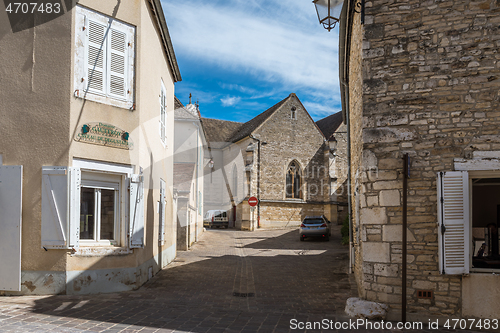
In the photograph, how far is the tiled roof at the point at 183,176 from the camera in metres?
16.3

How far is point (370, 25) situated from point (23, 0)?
642 centimetres

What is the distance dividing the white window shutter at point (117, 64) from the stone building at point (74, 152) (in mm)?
22

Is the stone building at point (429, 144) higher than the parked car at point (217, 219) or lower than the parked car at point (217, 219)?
higher

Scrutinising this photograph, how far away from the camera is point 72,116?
7.67 meters

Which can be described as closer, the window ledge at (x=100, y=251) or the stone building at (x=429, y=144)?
the stone building at (x=429, y=144)

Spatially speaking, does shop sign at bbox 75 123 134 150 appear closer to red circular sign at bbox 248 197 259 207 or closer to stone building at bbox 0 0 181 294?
stone building at bbox 0 0 181 294

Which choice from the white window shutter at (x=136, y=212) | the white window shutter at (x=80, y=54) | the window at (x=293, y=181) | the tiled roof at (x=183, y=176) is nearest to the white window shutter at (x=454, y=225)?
the white window shutter at (x=136, y=212)

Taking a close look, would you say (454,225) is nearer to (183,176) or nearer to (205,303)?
(205,303)

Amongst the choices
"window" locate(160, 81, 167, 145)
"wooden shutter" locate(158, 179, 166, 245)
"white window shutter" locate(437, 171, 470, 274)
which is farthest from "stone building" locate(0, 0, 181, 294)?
"white window shutter" locate(437, 171, 470, 274)

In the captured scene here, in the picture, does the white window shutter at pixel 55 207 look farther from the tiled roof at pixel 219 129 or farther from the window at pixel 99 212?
the tiled roof at pixel 219 129

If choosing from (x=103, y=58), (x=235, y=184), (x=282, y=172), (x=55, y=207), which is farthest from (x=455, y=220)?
(x=235, y=184)

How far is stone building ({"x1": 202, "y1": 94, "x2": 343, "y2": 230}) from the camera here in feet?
99.0

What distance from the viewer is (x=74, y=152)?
25.1 feet

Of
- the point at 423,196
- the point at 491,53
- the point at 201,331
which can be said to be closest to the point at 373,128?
the point at 423,196
